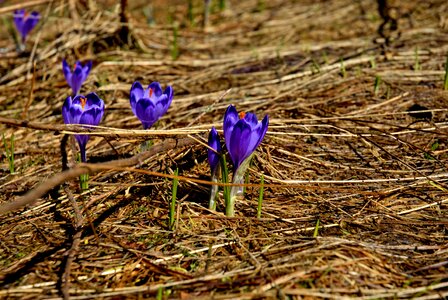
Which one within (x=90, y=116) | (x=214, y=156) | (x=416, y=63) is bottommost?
(x=214, y=156)

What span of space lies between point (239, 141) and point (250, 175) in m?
0.39

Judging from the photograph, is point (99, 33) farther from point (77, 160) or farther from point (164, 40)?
point (77, 160)

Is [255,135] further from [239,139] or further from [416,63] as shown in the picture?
[416,63]

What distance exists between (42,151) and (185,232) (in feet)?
3.68

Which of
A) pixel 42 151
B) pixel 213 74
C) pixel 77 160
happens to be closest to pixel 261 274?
pixel 77 160

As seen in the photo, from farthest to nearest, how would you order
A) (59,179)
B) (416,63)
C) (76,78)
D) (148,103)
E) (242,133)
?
(416,63)
(76,78)
(148,103)
(242,133)
(59,179)

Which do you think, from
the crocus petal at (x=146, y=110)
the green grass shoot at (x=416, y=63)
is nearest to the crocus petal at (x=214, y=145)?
the crocus petal at (x=146, y=110)

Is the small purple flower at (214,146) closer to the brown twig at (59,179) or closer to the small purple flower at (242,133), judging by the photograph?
the small purple flower at (242,133)

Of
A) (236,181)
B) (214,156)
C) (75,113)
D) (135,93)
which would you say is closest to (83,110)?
(75,113)

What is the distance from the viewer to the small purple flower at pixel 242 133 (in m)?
1.93

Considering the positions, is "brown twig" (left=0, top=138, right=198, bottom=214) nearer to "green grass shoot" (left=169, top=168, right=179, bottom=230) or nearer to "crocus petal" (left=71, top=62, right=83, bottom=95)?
"green grass shoot" (left=169, top=168, right=179, bottom=230)

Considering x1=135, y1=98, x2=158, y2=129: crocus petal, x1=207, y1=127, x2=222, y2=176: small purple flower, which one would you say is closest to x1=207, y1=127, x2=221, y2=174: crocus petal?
x1=207, y1=127, x2=222, y2=176: small purple flower

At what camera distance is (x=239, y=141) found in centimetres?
194

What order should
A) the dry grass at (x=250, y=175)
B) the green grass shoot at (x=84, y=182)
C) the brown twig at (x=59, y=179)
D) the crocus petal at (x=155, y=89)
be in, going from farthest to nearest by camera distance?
the crocus petal at (x=155, y=89)
the green grass shoot at (x=84, y=182)
the dry grass at (x=250, y=175)
the brown twig at (x=59, y=179)
